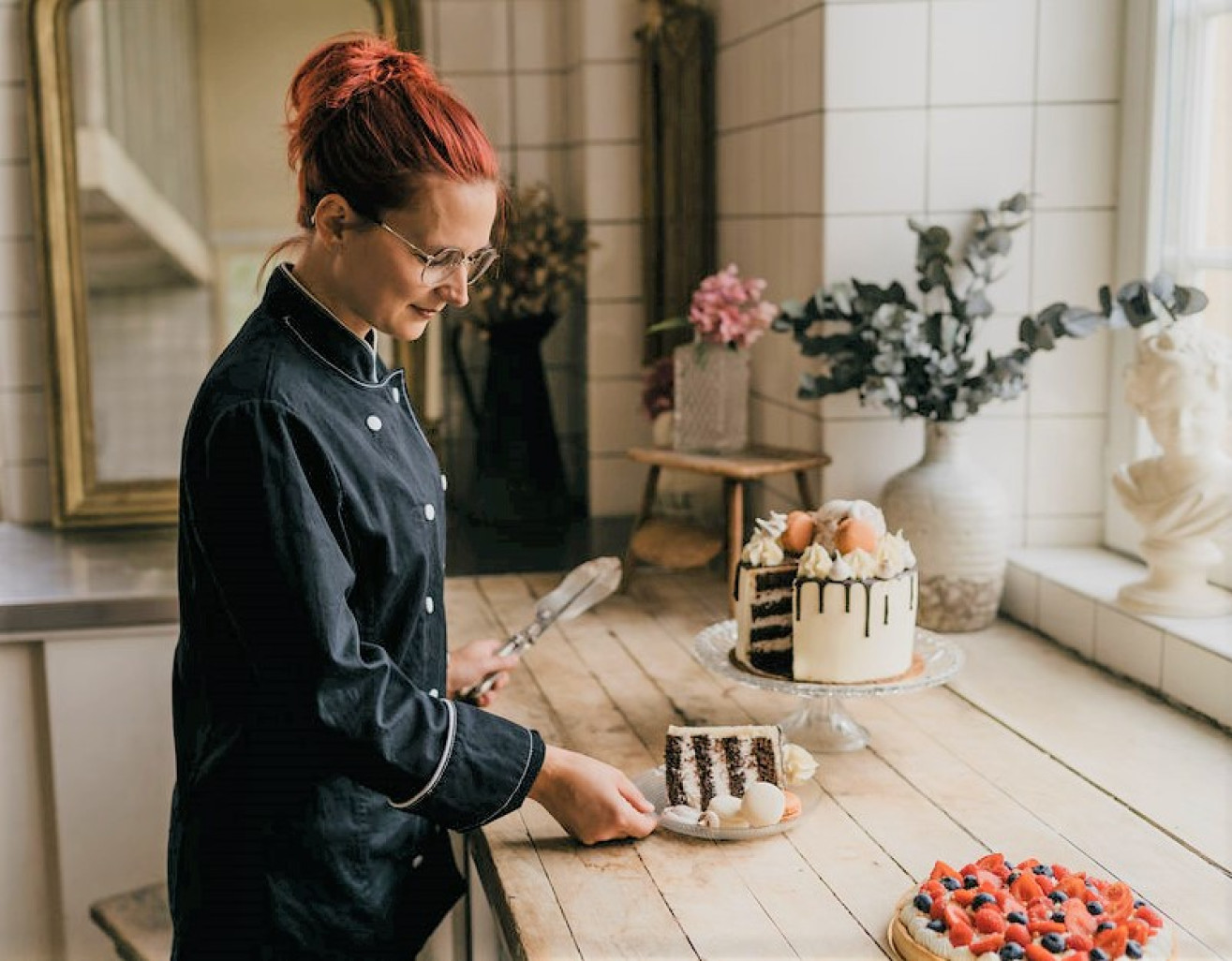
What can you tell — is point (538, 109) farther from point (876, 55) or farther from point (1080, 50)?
point (1080, 50)

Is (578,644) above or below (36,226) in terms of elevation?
below

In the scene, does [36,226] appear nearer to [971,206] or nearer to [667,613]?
[667,613]

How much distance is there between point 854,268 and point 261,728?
4.15 feet

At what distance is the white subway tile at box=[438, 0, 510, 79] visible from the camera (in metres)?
2.87

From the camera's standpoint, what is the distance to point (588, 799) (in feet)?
4.32

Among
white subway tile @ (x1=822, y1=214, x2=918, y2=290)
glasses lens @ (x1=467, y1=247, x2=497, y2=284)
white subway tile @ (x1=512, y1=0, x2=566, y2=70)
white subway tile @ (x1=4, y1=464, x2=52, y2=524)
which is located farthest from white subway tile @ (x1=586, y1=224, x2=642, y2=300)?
glasses lens @ (x1=467, y1=247, x2=497, y2=284)

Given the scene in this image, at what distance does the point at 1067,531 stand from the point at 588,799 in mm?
1204

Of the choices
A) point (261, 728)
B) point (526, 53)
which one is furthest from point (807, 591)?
point (526, 53)

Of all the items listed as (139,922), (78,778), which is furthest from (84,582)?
(139,922)

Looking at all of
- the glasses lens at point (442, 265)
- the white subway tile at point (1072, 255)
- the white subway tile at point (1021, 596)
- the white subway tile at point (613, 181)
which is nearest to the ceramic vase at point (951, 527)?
the white subway tile at point (1021, 596)

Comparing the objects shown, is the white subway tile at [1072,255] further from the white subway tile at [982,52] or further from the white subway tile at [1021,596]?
the white subway tile at [1021,596]

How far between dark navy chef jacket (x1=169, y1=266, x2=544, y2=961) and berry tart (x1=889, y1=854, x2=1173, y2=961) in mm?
338

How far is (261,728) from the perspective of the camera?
3.94 feet

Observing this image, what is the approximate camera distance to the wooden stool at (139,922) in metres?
2.19
